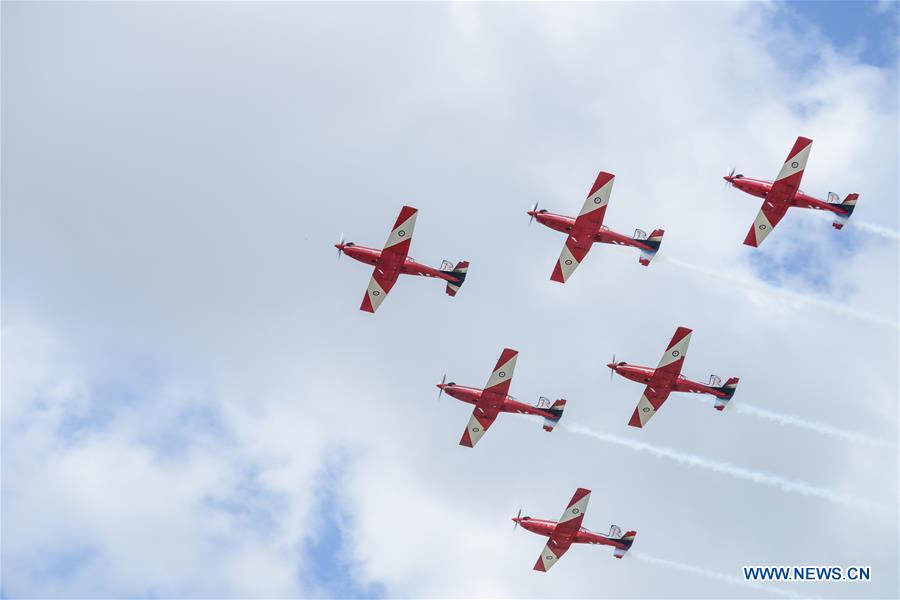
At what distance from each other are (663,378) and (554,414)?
8.03m

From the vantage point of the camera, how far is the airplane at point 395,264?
87562 mm

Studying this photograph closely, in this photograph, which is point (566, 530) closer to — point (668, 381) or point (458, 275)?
point (668, 381)

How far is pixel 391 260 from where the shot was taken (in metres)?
88.6

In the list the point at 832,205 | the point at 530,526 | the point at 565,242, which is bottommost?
the point at 530,526

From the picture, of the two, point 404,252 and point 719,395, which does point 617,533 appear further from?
point 404,252

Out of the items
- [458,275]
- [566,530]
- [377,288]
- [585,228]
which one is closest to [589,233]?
[585,228]

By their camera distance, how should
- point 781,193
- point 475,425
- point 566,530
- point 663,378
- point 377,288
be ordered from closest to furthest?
point 377,288, point 781,193, point 663,378, point 475,425, point 566,530

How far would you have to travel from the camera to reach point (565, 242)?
91.6 metres

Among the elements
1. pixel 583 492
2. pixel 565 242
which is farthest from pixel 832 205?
pixel 583 492

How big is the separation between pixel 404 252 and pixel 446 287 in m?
4.52

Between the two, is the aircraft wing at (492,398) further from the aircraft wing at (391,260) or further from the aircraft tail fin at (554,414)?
the aircraft wing at (391,260)

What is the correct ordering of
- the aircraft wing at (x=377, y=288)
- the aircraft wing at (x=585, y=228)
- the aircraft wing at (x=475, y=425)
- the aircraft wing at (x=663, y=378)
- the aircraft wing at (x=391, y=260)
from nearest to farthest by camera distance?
the aircraft wing at (x=391, y=260) < the aircraft wing at (x=585, y=228) < the aircraft wing at (x=377, y=288) < the aircraft wing at (x=663, y=378) < the aircraft wing at (x=475, y=425)

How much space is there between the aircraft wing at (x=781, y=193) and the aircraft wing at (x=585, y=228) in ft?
37.7

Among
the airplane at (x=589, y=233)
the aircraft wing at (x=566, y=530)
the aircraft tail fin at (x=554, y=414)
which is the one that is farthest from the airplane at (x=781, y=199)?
the aircraft wing at (x=566, y=530)
